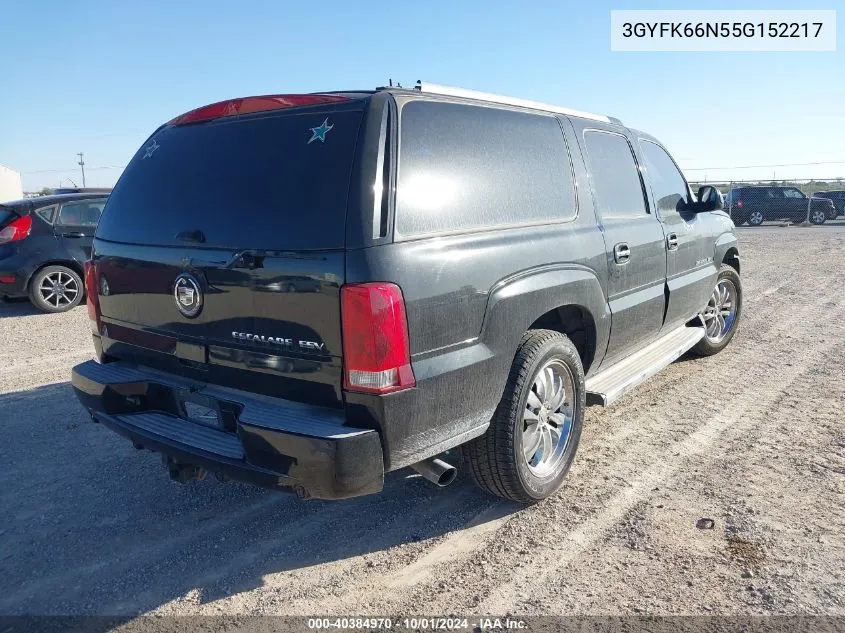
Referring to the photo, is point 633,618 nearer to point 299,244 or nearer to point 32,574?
point 299,244

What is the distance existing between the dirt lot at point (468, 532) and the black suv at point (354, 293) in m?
0.36

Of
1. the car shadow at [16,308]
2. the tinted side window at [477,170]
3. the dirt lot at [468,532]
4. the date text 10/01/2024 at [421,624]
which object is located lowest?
the date text 10/01/2024 at [421,624]

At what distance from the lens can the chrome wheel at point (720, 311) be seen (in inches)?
234

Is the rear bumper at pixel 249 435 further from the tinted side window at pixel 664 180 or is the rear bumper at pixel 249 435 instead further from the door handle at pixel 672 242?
the tinted side window at pixel 664 180

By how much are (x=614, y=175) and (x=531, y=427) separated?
1.86 m

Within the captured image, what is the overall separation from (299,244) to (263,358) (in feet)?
1.64

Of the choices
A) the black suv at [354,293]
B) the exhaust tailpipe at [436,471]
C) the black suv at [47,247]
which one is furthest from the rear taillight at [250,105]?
the black suv at [47,247]

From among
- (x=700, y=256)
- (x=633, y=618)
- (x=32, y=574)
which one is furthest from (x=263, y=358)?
(x=700, y=256)

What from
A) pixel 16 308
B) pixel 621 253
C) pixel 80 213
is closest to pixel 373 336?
pixel 621 253

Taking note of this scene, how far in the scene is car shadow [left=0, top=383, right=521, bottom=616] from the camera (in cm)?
271

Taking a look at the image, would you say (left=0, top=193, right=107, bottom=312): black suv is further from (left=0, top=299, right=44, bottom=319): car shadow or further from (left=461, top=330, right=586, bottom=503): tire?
(left=461, top=330, right=586, bottom=503): tire

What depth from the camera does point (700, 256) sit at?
205 inches

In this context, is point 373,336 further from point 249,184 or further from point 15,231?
point 15,231

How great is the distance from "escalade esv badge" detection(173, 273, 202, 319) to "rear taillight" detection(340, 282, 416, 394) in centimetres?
77
